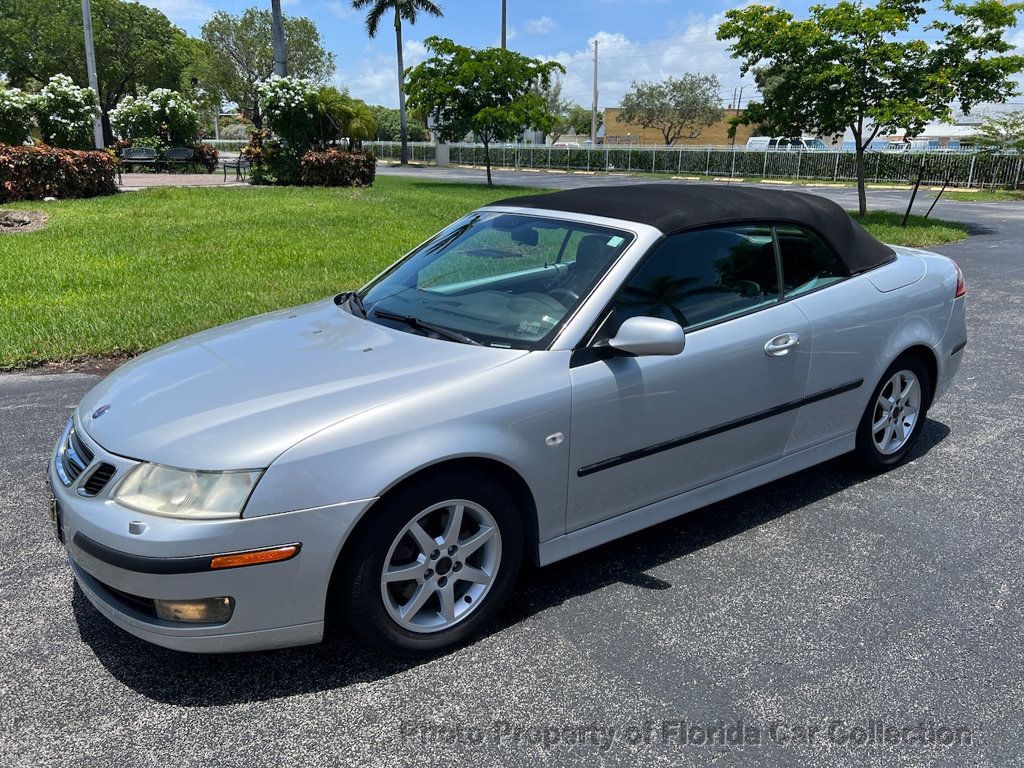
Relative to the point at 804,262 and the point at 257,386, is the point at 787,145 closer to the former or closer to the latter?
the point at 804,262

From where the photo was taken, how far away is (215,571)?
7.65ft

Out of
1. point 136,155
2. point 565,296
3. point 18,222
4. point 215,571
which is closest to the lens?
point 215,571

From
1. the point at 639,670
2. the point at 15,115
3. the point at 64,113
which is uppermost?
the point at 64,113

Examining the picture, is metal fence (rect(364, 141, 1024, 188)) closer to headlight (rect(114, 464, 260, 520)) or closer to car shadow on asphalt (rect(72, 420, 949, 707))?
car shadow on asphalt (rect(72, 420, 949, 707))

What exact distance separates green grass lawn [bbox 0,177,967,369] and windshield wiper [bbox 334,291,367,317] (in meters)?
3.29

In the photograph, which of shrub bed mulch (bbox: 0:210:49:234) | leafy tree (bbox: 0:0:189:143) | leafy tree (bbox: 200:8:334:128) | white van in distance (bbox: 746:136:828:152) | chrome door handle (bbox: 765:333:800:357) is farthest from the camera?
leafy tree (bbox: 200:8:334:128)

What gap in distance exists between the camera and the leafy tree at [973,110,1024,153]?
30.1m

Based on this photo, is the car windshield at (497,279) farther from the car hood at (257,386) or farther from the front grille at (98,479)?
the front grille at (98,479)

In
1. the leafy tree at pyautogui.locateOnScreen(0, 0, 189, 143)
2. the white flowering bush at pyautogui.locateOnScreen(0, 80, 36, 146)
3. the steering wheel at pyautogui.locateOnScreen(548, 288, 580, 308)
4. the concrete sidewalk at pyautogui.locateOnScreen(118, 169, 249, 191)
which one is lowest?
the steering wheel at pyautogui.locateOnScreen(548, 288, 580, 308)

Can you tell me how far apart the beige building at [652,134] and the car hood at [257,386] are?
7638 centimetres

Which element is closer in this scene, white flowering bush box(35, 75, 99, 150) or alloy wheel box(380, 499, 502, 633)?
alloy wheel box(380, 499, 502, 633)

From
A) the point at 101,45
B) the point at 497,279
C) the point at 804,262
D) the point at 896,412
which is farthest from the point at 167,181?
the point at 101,45

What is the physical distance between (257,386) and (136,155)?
91.6 feet

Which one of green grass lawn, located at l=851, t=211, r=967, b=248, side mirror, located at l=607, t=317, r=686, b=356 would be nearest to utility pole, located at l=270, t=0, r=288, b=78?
green grass lawn, located at l=851, t=211, r=967, b=248
